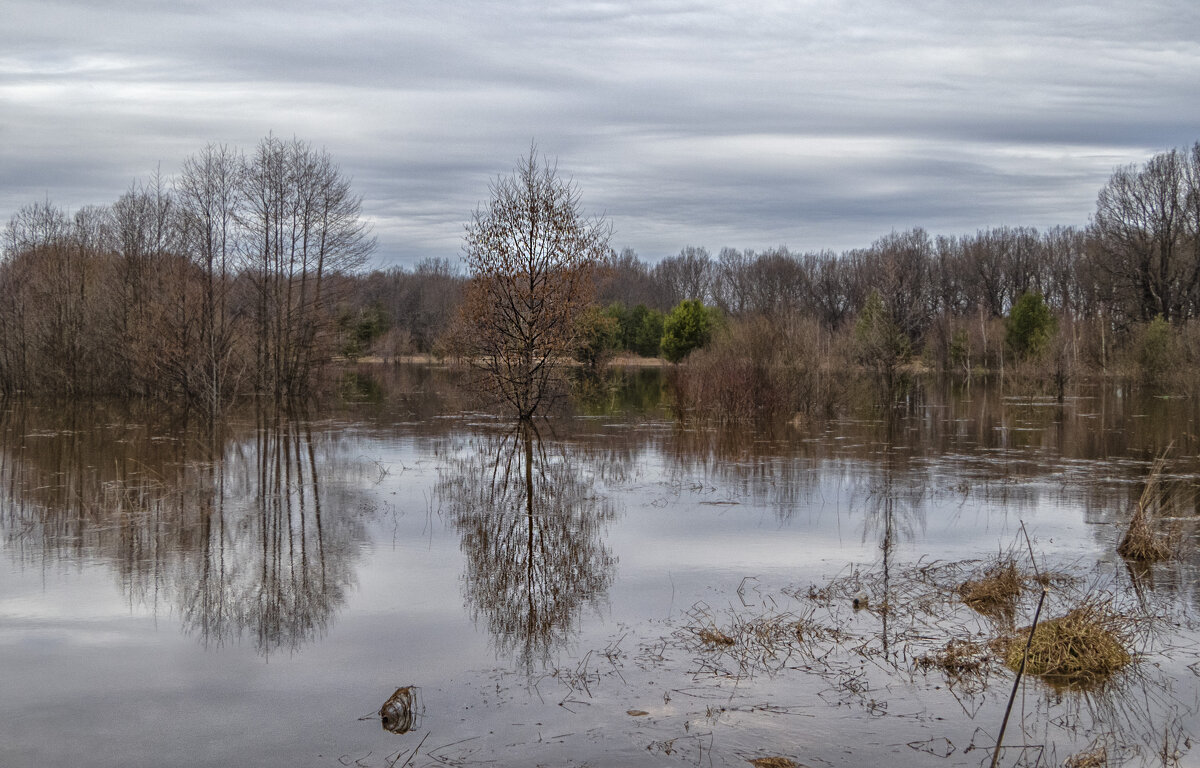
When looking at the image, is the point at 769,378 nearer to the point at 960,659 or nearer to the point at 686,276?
the point at 960,659

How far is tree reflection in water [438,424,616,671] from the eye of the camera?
27.0 feet

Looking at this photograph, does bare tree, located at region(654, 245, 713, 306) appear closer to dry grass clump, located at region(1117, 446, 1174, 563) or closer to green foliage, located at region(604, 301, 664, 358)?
green foliage, located at region(604, 301, 664, 358)

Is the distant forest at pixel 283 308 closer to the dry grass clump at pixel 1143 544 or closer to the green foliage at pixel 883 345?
the green foliage at pixel 883 345

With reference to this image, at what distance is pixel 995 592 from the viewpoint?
8883mm

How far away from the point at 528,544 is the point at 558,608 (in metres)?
2.50

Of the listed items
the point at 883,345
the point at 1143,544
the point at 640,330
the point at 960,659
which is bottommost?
the point at 960,659

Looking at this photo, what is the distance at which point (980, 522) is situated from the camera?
40.8 ft

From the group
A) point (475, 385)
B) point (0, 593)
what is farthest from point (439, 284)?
point (0, 593)

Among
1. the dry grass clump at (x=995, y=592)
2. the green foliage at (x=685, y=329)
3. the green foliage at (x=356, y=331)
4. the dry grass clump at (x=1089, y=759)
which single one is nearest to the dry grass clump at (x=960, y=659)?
the dry grass clump at (x=995, y=592)

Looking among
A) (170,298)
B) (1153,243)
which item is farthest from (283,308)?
(1153,243)

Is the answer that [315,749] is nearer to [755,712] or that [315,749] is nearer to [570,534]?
[755,712]

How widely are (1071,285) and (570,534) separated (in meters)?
84.4

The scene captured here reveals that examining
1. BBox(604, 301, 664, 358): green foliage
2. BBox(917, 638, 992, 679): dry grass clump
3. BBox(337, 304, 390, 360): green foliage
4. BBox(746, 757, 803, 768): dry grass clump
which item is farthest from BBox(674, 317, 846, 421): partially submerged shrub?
BBox(604, 301, 664, 358): green foliage

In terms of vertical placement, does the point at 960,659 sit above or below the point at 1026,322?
below
